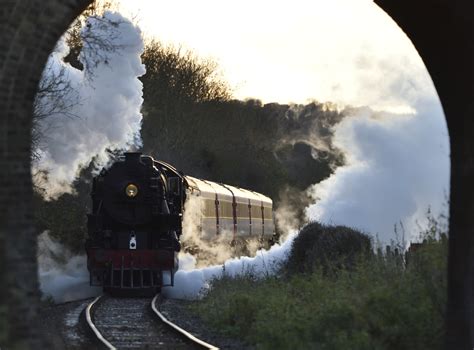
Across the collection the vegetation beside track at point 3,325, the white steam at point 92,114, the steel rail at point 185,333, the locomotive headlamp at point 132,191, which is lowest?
the steel rail at point 185,333

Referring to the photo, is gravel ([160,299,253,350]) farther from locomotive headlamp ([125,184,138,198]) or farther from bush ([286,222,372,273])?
locomotive headlamp ([125,184,138,198])

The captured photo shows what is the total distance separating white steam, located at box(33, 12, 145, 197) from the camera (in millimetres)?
28891

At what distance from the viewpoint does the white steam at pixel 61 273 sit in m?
25.9

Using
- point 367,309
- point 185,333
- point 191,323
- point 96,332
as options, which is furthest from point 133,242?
point 367,309

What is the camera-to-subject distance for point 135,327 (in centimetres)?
1759

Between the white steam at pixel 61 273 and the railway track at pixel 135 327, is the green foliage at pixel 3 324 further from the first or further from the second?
the white steam at pixel 61 273

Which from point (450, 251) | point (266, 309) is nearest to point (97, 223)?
point (266, 309)

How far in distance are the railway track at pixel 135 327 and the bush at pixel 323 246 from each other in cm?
320

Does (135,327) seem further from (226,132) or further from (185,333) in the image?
(226,132)

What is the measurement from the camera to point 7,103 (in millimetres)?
9273

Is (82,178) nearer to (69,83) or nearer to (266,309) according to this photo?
(69,83)

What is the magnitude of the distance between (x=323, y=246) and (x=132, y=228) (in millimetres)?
6254

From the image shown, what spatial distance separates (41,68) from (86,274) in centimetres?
1889

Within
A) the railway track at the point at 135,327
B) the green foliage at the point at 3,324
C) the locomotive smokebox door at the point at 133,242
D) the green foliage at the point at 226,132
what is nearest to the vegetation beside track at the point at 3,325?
the green foliage at the point at 3,324
